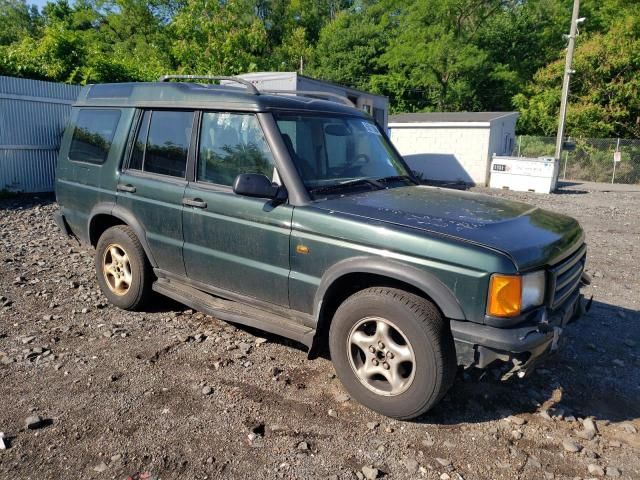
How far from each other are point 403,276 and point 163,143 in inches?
102

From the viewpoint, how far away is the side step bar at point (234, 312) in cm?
366

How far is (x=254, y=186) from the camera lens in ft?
11.3

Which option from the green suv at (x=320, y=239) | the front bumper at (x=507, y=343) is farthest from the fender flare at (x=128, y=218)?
the front bumper at (x=507, y=343)

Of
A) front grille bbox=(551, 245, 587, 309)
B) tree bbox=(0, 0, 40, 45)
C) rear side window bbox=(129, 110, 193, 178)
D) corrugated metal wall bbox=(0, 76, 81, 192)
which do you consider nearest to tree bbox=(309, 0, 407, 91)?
tree bbox=(0, 0, 40, 45)

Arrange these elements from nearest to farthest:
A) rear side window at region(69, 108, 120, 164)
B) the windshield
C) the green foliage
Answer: the windshield < rear side window at region(69, 108, 120, 164) < the green foliage

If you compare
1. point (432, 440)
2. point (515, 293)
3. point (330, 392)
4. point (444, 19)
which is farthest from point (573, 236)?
point (444, 19)

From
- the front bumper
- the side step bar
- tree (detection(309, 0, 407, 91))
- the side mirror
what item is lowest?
the side step bar

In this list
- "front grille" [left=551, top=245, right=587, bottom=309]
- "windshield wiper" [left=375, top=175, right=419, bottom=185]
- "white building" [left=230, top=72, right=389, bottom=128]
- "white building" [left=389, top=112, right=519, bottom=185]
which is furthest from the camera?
"white building" [left=389, top=112, right=519, bottom=185]

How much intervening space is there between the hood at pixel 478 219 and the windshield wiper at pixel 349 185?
0.38 ft

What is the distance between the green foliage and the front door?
19.8 m

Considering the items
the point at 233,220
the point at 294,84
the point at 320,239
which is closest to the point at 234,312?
the point at 233,220

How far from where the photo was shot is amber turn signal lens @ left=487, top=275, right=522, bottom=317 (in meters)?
2.86

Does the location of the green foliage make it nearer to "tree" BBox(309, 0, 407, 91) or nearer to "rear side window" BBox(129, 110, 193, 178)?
"tree" BBox(309, 0, 407, 91)

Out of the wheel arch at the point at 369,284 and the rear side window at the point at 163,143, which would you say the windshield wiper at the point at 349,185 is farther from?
the rear side window at the point at 163,143
